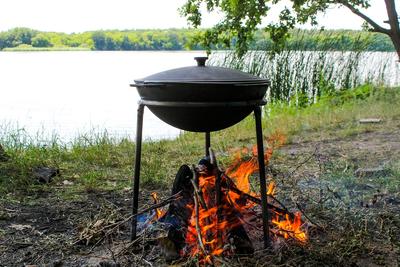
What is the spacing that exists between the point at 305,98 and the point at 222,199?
24.3 feet

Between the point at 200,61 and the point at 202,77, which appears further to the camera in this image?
the point at 200,61

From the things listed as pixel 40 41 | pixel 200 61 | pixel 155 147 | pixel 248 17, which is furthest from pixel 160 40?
pixel 200 61

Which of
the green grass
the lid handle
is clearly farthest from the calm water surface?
the lid handle

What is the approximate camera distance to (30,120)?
35.1 feet

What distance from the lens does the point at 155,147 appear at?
6.43 m

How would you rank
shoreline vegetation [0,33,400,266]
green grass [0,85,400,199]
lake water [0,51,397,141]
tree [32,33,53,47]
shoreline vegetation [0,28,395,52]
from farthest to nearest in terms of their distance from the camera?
tree [32,33,53,47] < shoreline vegetation [0,28,395,52] < lake water [0,51,397,141] < green grass [0,85,400,199] < shoreline vegetation [0,33,400,266]

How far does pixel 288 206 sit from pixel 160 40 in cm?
1642

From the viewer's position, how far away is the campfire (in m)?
2.76

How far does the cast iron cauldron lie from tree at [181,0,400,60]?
4984mm

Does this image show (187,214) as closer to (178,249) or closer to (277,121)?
(178,249)

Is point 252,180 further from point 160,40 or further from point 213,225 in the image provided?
point 160,40

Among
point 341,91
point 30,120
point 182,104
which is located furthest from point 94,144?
point 341,91

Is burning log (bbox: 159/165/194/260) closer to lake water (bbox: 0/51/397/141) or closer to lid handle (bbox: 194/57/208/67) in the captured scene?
lid handle (bbox: 194/57/208/67)

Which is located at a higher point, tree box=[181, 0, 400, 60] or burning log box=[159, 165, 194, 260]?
tree box=[181, 0, 400, 60]
